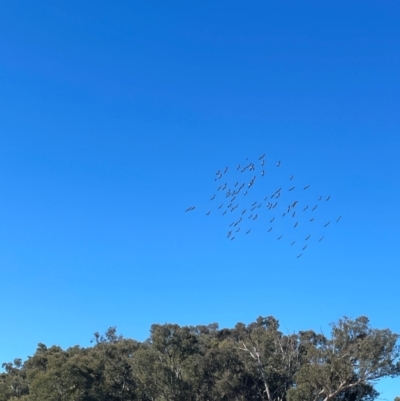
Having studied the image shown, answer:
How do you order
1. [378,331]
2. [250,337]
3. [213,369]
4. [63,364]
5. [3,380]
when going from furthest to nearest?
[3,380] → [250,337] → [213,369] → [63,364] → [378,331]

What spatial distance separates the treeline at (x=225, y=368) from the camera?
4341 cm

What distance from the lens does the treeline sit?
43.4 m

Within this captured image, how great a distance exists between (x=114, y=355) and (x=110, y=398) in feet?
13.0

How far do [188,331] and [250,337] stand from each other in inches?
281

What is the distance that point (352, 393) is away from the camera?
156 feet

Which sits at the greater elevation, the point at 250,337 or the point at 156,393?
the point at 250,337

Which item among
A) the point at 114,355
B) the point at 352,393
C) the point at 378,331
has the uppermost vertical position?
the point at 114,355

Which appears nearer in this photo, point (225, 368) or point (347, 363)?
point (347, 363)

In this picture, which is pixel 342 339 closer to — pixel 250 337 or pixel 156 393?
pixel 250 337

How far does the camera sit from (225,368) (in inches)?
2003

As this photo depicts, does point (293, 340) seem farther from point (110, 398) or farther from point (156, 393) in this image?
point (110, 398)

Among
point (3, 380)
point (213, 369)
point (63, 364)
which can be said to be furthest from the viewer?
point (3, 380)

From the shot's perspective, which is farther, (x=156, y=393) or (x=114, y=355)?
(x=114, y=355)

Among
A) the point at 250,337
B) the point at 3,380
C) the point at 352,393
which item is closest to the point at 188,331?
the point at 250,337
